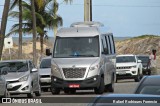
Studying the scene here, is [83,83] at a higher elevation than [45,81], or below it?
higher

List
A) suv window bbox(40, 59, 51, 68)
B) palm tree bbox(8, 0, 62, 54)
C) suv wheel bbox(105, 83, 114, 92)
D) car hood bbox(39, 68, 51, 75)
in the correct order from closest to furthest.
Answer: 1. suv wheel bbox(105, 83, 114, 92)
2. car hood bbox(39, 68, 51, 75)
3. suv window bbox(40, 59, 51, 68)
4. palm tree bbox(8, 0, 62, 54)

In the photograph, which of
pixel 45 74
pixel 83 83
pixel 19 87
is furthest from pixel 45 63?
pixel 19 87

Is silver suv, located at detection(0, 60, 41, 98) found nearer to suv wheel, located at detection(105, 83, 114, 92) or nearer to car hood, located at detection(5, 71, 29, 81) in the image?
car hood, located at detection(5, 71, 29, 81)

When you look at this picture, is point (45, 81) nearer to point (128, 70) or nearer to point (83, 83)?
point (83, 83)

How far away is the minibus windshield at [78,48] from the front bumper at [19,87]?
2.82 metres

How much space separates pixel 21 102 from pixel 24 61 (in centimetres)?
356

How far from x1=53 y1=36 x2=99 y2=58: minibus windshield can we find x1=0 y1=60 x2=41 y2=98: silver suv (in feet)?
5.12

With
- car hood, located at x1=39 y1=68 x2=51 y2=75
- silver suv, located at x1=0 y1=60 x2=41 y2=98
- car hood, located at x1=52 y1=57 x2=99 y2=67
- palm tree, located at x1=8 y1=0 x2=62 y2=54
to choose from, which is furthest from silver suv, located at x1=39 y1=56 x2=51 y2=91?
palm tree, located at x1=8 y1=0 x2=62 y2=54

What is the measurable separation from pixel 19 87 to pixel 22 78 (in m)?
0.45

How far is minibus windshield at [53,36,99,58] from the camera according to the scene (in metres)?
26.9

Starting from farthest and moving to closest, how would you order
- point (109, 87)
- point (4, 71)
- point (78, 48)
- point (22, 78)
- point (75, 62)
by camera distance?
point (109, 87) → point (78, 48) → point (75, 62) → point (22, 78) → point (4, 71)

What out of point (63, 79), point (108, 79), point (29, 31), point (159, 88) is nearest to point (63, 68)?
point (63, 79)

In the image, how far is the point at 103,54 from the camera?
88.8 feet

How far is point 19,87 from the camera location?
24594 millimetres
